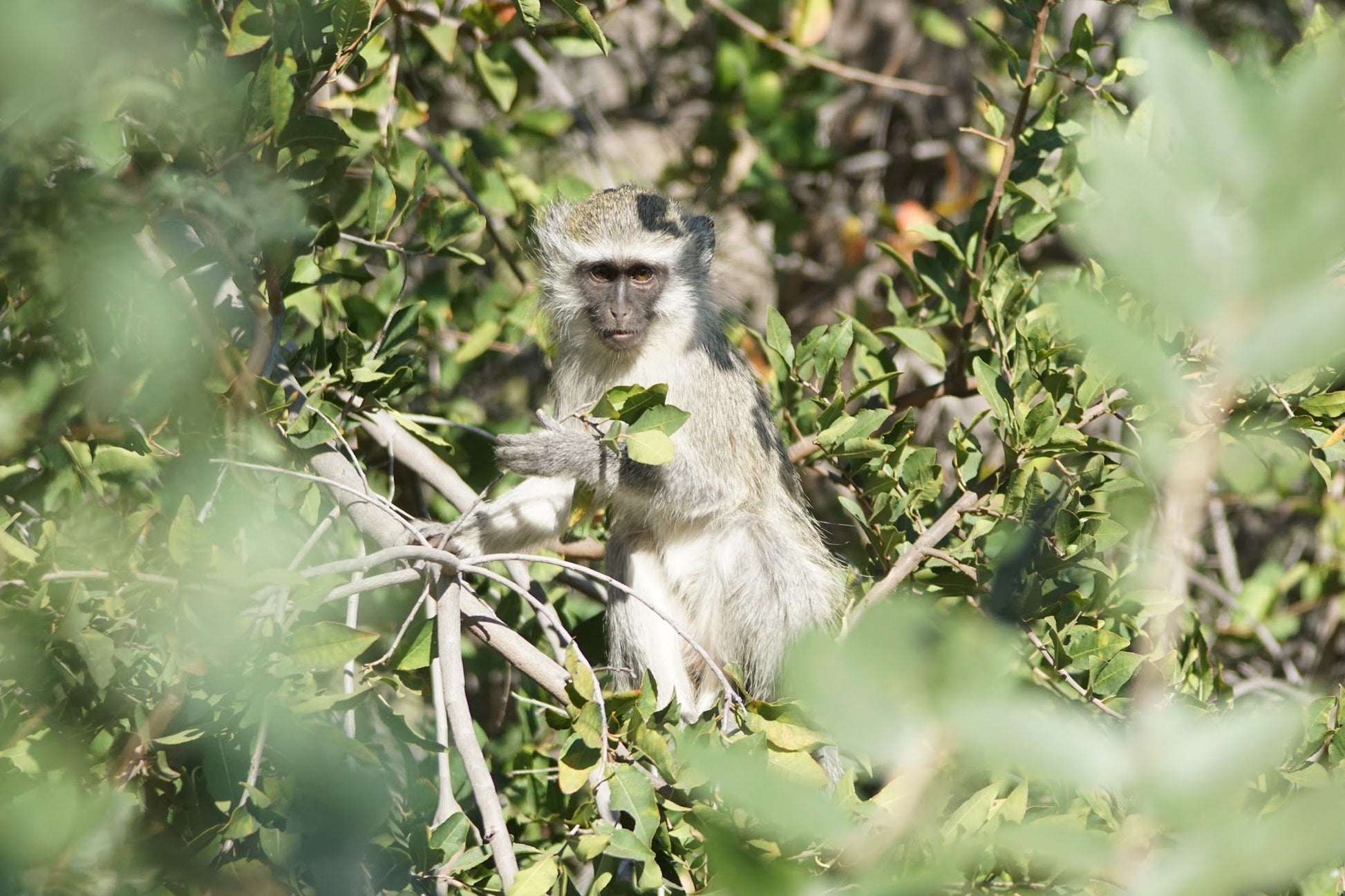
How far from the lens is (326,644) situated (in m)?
1.94

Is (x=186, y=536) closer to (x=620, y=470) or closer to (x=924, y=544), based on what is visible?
(x=924, y=544)

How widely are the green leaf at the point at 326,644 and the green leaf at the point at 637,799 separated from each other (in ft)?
1.71

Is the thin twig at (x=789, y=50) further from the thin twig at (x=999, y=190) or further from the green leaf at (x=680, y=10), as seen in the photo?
the thin twig at (x=999, y=190)

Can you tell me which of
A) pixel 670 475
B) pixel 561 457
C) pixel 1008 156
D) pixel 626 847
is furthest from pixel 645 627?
pixel 1008 156

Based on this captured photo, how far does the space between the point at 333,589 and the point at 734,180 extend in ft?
11.8

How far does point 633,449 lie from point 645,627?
1466 mm

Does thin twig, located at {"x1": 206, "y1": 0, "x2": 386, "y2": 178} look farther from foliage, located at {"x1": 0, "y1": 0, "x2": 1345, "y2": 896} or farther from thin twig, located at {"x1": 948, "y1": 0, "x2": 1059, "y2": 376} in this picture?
thin twig, located at {"x1": 948, "y1": 0, "x2": 1059, "y2": 376}

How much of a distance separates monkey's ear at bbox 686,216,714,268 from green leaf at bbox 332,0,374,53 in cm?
211

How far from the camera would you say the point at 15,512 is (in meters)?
2.57

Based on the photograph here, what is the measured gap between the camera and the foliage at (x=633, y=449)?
0.56 m

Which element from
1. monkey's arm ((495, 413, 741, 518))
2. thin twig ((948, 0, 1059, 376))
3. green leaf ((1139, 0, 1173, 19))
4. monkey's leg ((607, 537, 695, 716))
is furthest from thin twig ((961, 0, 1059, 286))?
monkey's leg ((607, 537, 695, 716))

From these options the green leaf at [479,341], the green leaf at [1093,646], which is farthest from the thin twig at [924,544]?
the green leaf at [479,341]

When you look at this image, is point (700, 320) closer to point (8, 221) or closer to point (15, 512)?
point (15, 512)

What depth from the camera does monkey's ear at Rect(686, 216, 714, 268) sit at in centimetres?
429
